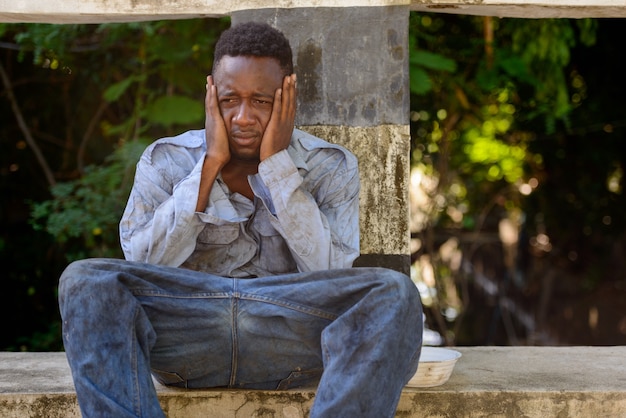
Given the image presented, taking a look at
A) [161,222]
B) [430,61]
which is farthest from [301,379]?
[430,61]

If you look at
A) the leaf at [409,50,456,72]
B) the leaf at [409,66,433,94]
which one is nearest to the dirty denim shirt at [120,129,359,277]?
the leaf at [409,66,433,94]

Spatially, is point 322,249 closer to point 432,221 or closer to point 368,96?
point 368,96

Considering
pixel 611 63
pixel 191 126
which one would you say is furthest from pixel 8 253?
pixel 611 63

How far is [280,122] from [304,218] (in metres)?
0.36

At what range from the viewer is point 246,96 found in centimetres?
298

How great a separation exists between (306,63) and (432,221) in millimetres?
3944

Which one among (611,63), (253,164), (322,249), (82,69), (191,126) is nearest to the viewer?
(322,249)

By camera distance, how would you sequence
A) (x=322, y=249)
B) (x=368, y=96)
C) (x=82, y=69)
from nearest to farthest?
(x=322, y=249), (x=368, y=96), (x=82, y=69)

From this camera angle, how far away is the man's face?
2975 millimetres

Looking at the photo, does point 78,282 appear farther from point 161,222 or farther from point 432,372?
point 432,372

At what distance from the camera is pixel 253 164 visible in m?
3.13

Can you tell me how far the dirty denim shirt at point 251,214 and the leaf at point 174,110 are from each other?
214 cm

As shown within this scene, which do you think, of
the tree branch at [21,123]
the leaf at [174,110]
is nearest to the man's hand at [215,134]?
the leaf at [174,110]

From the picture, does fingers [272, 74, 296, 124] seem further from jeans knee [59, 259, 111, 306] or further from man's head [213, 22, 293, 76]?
jeans knee [59, 259, 111, 306]
